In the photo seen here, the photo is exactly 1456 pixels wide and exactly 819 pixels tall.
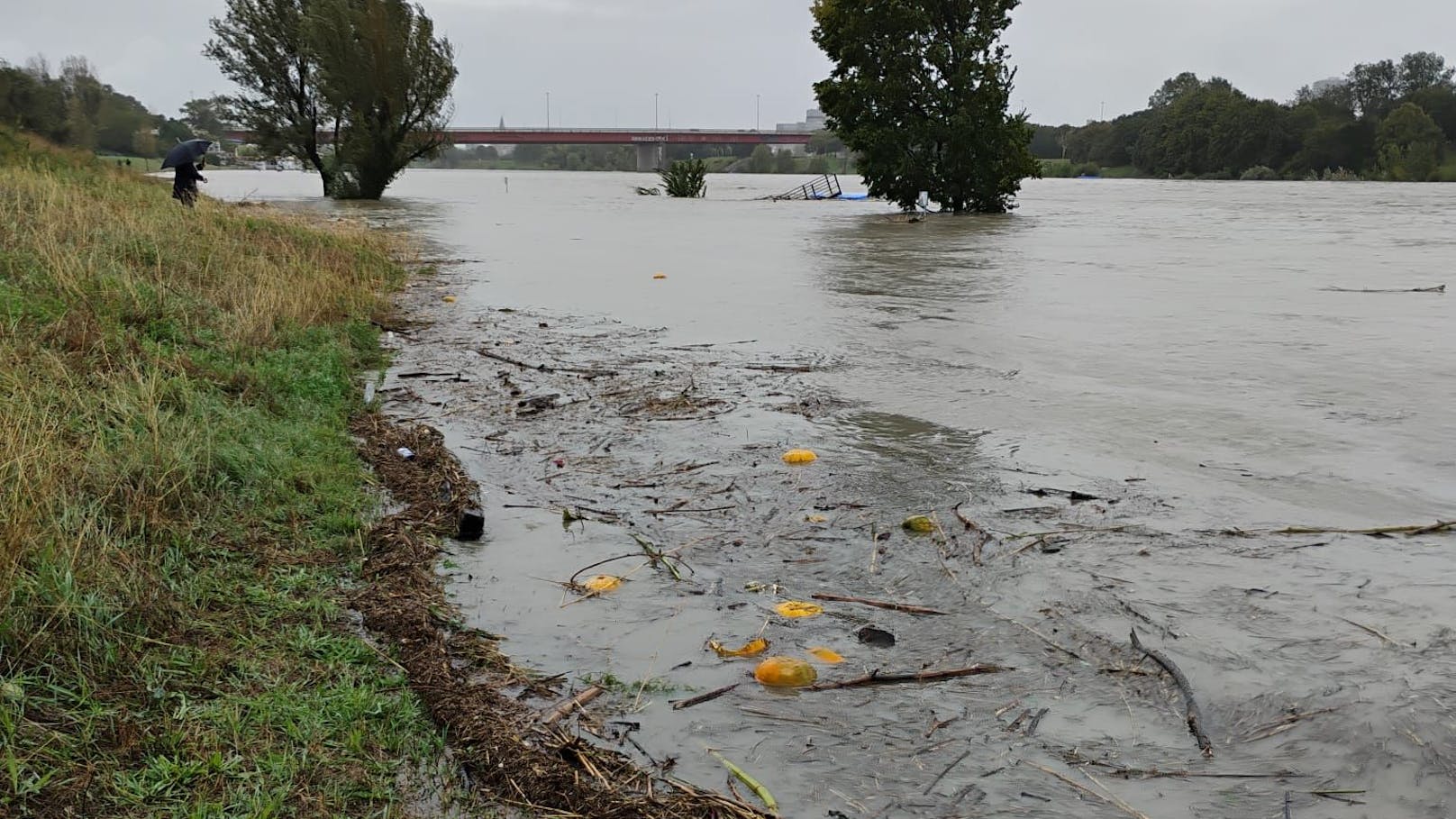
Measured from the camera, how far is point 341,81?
45.1m

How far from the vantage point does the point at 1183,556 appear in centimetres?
491

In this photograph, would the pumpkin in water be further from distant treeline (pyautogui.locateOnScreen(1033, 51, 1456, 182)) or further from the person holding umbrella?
distant treeline (pyautogui.locateOnScreen(1033, 51, 1456, 182))

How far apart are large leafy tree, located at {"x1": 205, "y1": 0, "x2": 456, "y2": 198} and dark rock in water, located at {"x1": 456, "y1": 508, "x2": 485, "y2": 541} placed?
144 ft

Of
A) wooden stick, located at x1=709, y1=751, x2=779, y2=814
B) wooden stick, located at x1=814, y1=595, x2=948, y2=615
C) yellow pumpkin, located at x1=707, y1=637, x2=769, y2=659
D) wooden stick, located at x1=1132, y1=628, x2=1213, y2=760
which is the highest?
wooden stick, located at x1=1132, y1=628, x2=1213, y2=760

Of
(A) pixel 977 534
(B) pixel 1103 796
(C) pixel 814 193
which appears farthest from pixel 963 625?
(C) pixel 814 193

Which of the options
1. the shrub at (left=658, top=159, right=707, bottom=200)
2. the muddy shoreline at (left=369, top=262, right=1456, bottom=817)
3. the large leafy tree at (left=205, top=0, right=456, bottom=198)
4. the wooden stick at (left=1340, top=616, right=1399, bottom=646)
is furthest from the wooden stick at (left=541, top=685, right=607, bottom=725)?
the shrub at (left=658, top=159, right=707, bottom=200)

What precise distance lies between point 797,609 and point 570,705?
1.13m

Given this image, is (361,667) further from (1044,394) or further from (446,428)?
(1044,394)

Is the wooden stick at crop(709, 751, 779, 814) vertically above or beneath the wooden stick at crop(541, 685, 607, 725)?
beneath

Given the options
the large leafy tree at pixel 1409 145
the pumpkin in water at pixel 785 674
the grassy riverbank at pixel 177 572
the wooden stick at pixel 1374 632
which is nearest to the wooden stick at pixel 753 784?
the pumpkin in water at pixel 785 674

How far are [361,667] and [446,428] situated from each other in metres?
Answer: 3.89

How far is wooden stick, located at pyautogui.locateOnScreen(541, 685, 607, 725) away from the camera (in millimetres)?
3522

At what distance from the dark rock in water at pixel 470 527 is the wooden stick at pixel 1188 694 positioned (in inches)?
115

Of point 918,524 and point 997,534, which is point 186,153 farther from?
point 997,534
